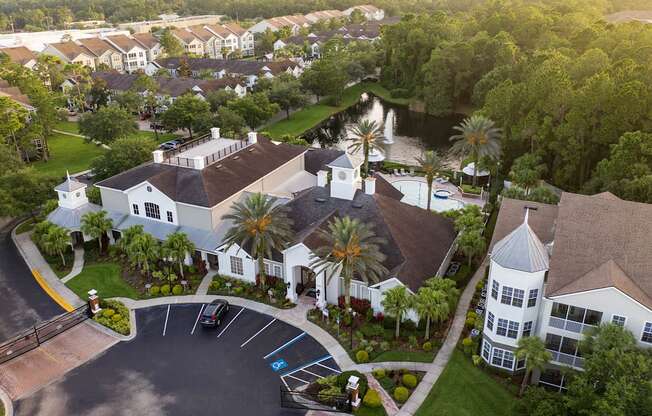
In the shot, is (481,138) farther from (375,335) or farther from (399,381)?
(399,381)

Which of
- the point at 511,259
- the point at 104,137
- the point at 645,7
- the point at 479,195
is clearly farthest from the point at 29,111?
the point at 645,7

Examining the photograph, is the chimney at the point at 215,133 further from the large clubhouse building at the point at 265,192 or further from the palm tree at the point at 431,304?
the palm tree at the point at 431,304

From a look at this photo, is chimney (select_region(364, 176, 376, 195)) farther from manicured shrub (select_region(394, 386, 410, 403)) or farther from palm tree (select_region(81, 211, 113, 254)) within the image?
palm tree (select_region(81, 211, 113, 254))

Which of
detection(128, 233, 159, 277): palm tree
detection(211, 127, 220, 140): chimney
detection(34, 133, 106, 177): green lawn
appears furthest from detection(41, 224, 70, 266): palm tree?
detection(34, 133, 106, 177): green lawn

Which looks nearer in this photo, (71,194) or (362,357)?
(362,357)

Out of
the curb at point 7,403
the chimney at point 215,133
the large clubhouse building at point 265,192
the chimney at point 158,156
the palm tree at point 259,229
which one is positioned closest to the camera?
the curb at point 7,403

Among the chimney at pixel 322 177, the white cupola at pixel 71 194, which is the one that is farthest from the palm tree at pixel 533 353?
the white cupola at pixel 71 194

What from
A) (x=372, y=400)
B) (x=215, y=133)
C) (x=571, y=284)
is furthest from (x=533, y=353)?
(x=215, y=133)

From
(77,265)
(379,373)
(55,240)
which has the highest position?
(55,240)
